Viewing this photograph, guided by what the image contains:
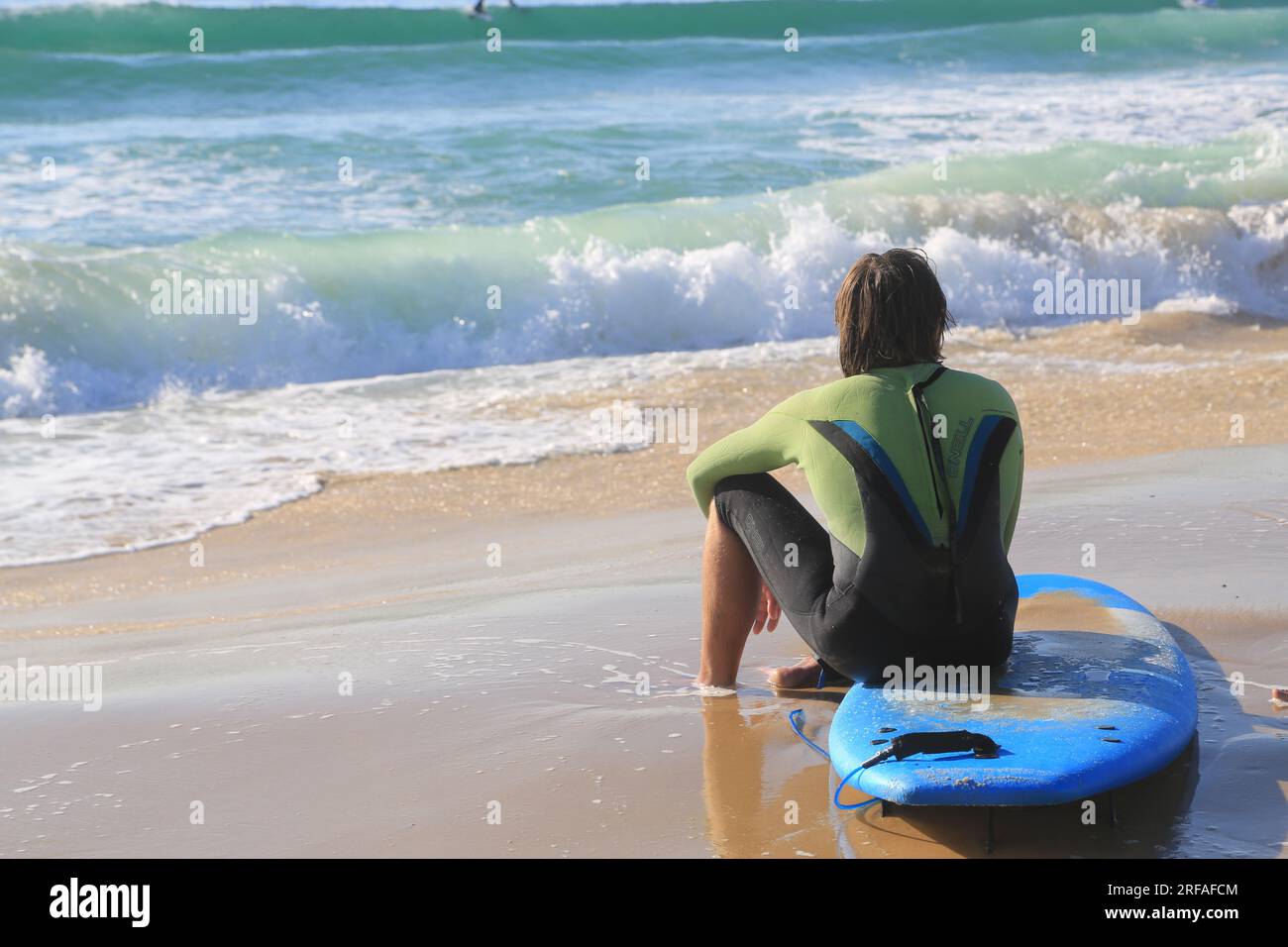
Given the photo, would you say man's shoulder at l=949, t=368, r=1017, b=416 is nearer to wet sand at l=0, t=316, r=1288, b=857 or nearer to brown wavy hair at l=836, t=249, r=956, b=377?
brown wavy hair at l=836, t=249, r=956, b=377

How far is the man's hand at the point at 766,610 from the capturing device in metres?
3.75

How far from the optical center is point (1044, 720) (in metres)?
3.12

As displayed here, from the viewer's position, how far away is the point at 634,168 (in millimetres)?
15336

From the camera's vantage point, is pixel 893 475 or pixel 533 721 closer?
pixel 893 475

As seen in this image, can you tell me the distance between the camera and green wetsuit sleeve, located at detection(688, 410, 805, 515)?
11.3ft

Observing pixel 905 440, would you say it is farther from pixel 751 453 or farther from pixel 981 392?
pixel 751 453

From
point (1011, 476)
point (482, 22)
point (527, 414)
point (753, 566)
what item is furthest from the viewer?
point (482, 22)

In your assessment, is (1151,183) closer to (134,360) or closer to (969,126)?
(969,126)

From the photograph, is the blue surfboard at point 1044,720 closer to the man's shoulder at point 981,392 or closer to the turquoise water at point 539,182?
the man's shoulder at point 981,392

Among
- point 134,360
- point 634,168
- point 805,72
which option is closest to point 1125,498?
point 134,360

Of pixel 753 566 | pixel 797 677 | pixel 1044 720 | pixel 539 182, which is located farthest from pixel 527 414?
pixel 539 182

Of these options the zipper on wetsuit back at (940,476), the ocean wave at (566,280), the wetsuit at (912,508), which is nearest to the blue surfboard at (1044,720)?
the wetsuit at (912,508)
